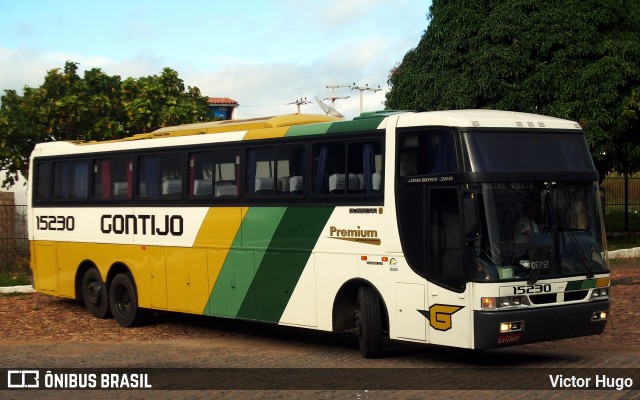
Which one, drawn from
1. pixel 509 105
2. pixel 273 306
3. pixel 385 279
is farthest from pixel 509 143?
pixel 509 105

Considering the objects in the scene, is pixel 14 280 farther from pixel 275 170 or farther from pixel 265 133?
pixel 275 170

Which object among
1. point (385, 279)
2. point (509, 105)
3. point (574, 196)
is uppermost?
point (509, 105)

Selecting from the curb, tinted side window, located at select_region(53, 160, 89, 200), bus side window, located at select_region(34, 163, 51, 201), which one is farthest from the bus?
the curb

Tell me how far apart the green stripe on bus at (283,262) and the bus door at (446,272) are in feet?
6.62

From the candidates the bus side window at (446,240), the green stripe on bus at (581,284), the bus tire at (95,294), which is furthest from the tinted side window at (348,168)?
the bus tire at (95,294)

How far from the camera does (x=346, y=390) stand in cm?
1123

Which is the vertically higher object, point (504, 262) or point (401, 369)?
point (504, 262)

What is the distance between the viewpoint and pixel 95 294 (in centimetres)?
1964

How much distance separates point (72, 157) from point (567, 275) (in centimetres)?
1114

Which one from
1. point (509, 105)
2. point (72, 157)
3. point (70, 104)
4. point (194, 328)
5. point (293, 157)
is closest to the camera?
point (293, 157)

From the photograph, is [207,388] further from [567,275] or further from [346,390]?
[567,275]

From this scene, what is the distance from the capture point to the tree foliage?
92.6 ft

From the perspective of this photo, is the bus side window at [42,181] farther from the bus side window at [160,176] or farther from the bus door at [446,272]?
the bus door at [446,272]

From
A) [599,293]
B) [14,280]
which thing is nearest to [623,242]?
[14,280]
